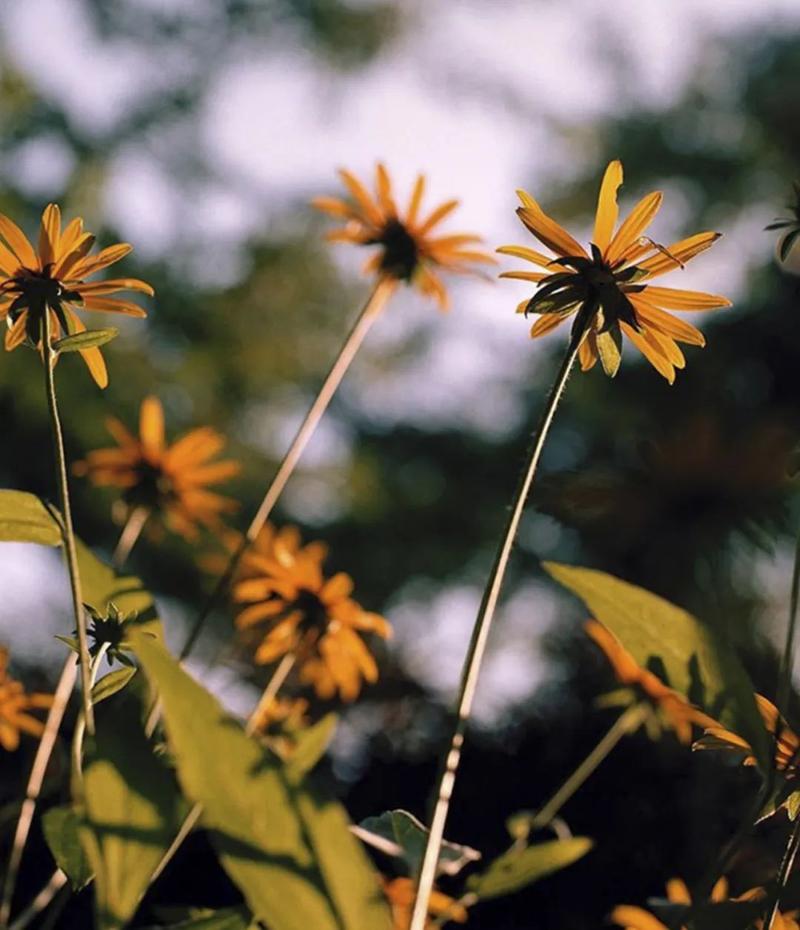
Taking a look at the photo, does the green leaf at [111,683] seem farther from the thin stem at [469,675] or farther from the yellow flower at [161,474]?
the yellow flower at [161,474]

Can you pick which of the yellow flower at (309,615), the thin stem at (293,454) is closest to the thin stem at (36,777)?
the thin stem at (293,454)

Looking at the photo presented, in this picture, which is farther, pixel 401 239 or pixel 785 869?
pixel 401 239

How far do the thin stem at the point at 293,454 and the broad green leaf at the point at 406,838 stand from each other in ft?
0.33

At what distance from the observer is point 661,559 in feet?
1.66

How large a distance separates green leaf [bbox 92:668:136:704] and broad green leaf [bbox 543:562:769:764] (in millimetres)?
142

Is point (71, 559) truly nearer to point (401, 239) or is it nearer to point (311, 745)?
point (311, 745)

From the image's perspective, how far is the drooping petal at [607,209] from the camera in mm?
427

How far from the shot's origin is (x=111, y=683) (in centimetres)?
38

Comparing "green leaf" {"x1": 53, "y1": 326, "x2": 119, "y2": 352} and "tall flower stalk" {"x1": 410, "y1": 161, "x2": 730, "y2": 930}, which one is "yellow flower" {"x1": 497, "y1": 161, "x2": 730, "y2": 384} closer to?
"tall flower stalk" {"x1": 410, "y1": 161, "x2": 730, "y2": 930}

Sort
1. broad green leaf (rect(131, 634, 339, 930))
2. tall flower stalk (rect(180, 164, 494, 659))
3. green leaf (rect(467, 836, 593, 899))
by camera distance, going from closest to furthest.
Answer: broad green leaf (rect(131, 634, 339, 930))
green leaf (rect(467, 836, 593, 899))
tall flower stalk (rect(180, 164, 494, 659))

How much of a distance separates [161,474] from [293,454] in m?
0.42

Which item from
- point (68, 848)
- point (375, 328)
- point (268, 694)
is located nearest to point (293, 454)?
point (268, 694)

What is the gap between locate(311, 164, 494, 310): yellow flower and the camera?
79cm

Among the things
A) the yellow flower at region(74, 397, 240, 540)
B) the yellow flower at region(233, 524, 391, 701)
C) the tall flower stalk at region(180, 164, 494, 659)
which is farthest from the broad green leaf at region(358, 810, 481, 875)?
the yellow flower at region(74, 397, 240, 540)
